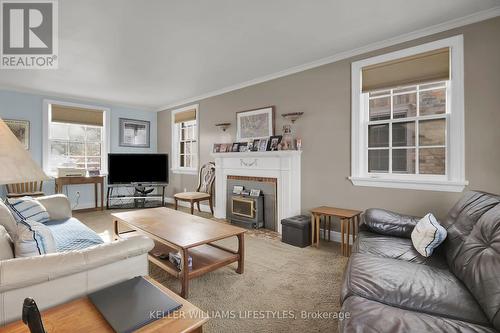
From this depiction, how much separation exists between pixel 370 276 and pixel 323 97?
2561 mm

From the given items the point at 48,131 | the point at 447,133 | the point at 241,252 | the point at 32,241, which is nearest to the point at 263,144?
the point at 241,252

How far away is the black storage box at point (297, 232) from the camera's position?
10.6ft

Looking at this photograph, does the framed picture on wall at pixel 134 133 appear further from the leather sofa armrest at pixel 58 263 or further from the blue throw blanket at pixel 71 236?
the leather sofa armrest at pixel 58 263

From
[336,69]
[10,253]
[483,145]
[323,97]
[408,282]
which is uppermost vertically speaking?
[336,69]

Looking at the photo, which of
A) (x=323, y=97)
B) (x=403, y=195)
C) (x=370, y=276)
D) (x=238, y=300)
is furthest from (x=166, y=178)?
(x=370, y=276)

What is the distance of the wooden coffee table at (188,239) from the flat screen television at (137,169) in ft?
9.61

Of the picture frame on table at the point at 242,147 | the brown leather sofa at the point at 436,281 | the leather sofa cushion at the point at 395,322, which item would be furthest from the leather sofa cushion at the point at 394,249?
the picture frame on table at the point at 242,147

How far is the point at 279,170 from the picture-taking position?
3855 mm

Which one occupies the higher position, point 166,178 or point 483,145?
point 483,145

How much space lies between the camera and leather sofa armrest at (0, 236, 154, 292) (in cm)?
104

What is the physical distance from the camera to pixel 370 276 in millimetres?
1523

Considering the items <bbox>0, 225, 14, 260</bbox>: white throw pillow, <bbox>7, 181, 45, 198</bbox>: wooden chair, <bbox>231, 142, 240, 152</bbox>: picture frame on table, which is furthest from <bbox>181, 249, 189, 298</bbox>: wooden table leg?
<bbox>7, 181, 45, 198</bbox>: wooden chair

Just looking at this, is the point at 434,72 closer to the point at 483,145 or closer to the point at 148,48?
the point at 483,145

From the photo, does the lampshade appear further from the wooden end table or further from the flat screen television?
the flat screen television
